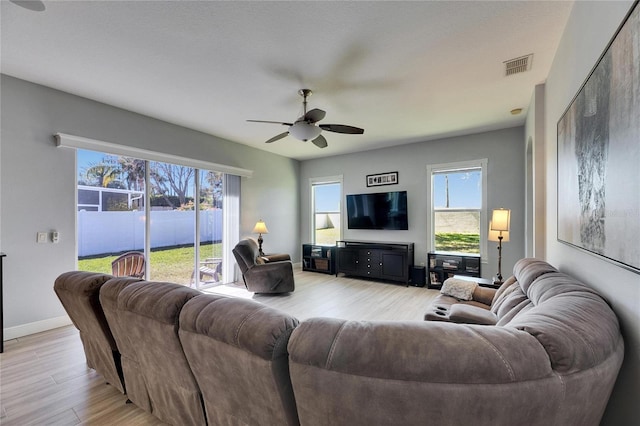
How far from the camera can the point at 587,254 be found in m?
1.52

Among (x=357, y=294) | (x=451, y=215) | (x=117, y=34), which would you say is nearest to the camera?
(x=117, y=34)

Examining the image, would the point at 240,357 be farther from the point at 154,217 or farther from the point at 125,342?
the point at 154,217

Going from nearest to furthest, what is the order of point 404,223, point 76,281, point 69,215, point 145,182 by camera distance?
1. point 76,281
2. point 69,215
3. point 145,182
4. point 404,223

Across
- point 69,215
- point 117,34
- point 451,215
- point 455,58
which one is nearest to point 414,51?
point 455,58

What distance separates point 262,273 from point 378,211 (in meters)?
2.80

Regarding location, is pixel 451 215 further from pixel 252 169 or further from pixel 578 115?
pixel 252 169

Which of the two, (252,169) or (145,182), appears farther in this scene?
(252,169)

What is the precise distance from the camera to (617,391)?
3.53 feet

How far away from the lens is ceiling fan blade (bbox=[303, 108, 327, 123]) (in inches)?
113

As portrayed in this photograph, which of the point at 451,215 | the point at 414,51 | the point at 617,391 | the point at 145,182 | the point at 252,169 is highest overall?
the point at 414,51

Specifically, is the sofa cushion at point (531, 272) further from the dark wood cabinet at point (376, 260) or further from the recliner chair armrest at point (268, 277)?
the recliner chair armrest at point (268, 277)

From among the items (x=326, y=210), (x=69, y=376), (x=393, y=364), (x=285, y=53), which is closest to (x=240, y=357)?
(x=393, y=364)

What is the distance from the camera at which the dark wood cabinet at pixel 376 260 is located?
203 inches

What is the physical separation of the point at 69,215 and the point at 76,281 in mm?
2218
